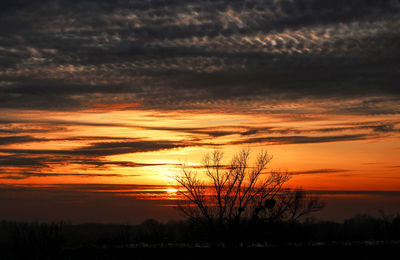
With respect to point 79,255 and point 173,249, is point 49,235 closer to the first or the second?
point 79,255

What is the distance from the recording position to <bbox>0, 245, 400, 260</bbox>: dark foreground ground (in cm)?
3012

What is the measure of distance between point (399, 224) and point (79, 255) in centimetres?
4005

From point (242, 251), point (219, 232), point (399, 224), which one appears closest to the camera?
point (242, 251)

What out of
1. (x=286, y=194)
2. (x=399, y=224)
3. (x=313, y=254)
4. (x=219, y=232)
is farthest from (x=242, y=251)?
(x=399, y=224)

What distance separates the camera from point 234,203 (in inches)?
1833

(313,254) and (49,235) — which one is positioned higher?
(49,235)

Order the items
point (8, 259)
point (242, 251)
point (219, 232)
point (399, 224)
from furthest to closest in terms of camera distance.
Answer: point (399, 224), point (219, 232), point (242, 251), point (8, 259)

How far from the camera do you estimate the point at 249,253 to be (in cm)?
3119

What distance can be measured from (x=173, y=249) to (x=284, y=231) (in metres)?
19.5

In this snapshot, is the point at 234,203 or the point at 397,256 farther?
the point at 234,203

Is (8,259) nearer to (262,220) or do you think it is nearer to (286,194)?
(262,220)

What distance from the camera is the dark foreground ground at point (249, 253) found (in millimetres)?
30125

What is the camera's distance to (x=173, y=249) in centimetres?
3247

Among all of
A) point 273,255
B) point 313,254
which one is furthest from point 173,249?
point 313,254
